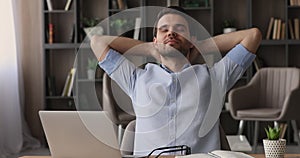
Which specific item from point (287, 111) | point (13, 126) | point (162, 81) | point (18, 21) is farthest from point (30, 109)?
point (162, 81)

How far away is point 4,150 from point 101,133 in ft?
12.4

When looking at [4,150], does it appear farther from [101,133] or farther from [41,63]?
[101,133]

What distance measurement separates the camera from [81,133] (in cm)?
179

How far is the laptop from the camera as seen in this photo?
5.73 ft

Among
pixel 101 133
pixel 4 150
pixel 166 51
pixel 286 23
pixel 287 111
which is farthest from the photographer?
pixel 286 23

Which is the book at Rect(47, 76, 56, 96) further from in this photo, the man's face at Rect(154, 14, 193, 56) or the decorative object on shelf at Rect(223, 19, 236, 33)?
the man's face at Rect(154, 14, 193, 56)

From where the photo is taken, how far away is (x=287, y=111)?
4992 millimetres

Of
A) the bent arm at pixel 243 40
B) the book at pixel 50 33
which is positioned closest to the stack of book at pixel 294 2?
the book at pixel 50 33

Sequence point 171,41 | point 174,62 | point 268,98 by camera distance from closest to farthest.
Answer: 1. point 171,41
2. point 174,62
3. point 268,98

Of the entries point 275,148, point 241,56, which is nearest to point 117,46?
point 241,56

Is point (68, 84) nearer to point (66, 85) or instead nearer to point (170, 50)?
point (66, 85)

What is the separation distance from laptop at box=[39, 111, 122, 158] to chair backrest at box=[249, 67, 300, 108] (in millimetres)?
3873

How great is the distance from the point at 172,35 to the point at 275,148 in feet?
1.79

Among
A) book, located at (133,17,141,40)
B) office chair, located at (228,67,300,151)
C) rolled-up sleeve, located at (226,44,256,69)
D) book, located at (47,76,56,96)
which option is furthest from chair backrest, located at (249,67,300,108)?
rolled-up sleeve, located at (226,44,256,69)
